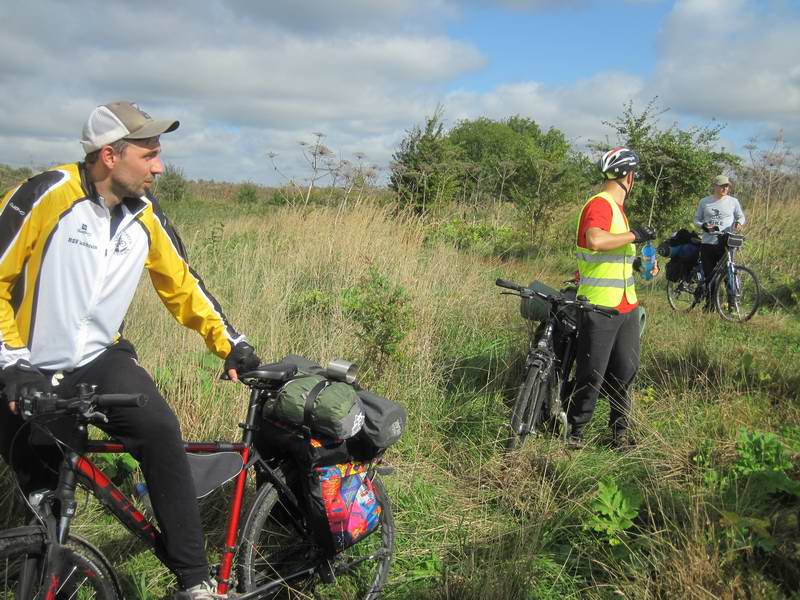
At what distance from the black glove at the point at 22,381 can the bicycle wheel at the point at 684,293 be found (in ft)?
29.6

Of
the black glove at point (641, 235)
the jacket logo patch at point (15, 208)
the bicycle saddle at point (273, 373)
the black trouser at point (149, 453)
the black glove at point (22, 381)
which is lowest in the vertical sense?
the black trouser at point (149, 453)

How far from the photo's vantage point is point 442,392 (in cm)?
506

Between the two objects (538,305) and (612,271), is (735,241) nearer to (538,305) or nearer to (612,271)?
(612,271)

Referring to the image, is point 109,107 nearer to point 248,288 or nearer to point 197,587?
point 197,587

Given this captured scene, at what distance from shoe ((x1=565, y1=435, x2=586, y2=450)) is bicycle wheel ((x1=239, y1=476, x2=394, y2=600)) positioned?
1.63m

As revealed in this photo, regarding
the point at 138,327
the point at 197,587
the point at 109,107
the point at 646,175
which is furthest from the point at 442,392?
the point at 646,175

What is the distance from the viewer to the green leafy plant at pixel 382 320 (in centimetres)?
481

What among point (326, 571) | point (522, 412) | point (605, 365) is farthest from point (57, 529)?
point (605, 365)

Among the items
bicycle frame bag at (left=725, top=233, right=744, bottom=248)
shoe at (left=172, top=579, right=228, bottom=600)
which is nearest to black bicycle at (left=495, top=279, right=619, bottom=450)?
shoe at (left=172, top=579, right=228, bottom=600)

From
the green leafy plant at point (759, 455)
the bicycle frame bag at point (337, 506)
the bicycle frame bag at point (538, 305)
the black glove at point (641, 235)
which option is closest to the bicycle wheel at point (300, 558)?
the bicycle frame bag at point (337, 506)

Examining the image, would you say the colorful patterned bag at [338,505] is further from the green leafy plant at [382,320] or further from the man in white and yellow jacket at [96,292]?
the green leafy plant at [382,320]

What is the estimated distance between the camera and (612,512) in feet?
10.3

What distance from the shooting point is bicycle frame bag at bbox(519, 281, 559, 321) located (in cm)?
445

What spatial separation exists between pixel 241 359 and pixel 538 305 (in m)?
2.43
